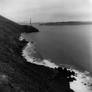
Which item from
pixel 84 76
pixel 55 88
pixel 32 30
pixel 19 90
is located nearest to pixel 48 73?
pixel 55 88

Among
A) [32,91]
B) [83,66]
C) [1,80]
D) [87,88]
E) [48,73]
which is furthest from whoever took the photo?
[83,66]

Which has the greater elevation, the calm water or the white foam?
the white foam

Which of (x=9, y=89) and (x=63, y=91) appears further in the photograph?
(x=63, y=91)

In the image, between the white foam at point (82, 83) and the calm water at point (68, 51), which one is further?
the calm water at point (68, 51)

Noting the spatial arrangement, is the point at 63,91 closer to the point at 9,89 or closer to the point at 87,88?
the point at 87,88

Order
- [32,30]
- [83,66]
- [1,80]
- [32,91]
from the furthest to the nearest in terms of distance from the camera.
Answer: [32,30] < [83,66] < [32,91] < [1,80]

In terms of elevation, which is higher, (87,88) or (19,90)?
(19,90)

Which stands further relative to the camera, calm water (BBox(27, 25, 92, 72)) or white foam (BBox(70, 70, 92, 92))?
calm water (BBox(27, 25, 92, 72))

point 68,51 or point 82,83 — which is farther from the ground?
point 82,83

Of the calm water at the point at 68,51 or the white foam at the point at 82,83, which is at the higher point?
the white foam at the point at 82,83

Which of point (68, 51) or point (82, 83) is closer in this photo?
point (82, 83)
